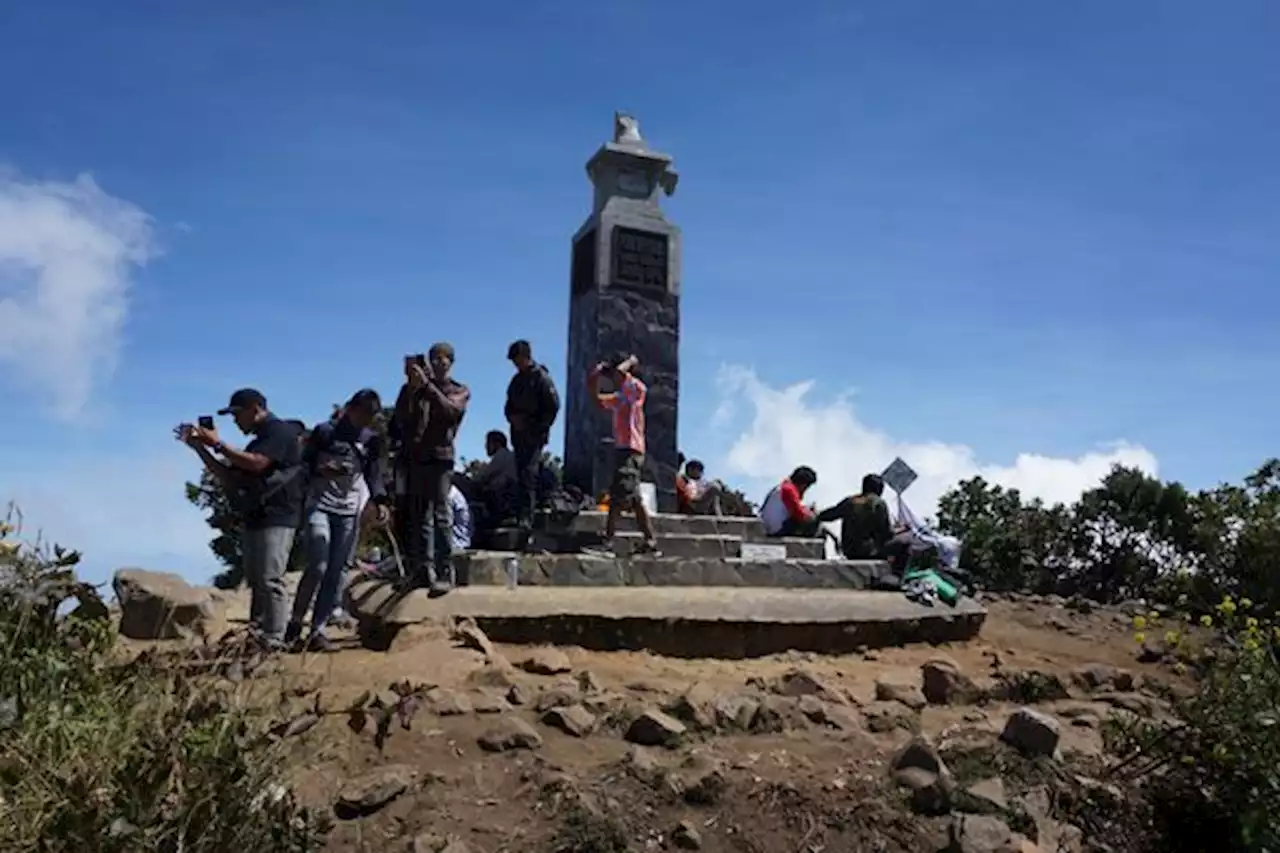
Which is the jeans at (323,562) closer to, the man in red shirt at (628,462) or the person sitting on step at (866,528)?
the man in red shirt at (628,462)

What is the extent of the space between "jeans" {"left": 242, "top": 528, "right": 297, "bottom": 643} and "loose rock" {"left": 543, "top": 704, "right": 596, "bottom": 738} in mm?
2259

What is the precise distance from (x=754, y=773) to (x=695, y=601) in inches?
138

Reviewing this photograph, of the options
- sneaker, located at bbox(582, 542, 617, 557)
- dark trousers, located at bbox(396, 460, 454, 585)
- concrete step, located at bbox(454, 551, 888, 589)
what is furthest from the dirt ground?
sneaker, located at bbox(582, 542, 617, 557)

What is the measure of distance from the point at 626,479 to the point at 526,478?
3.66 ft

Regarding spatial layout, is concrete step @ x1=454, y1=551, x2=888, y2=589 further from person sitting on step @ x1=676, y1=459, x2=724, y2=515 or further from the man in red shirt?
person sitting on step @ x1=676, y1=459, x2=724, y2=515

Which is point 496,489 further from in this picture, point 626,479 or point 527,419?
point 626,479

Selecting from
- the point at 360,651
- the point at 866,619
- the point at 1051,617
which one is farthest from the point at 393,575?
the point at 1051,617

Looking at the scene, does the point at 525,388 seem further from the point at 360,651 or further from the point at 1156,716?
the point at 1156,716

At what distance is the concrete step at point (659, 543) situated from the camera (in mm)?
8773

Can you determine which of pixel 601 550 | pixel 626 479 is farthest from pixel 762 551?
pixel 626 479

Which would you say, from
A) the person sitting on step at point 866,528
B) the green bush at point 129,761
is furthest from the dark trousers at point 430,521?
the person sitting on step at point 866,528

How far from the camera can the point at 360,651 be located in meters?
6.46

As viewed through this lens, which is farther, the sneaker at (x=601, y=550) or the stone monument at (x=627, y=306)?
the stone monument at (x=627, y=306)

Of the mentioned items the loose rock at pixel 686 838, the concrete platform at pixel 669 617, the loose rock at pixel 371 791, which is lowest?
the loose rock at pixel 686 838
